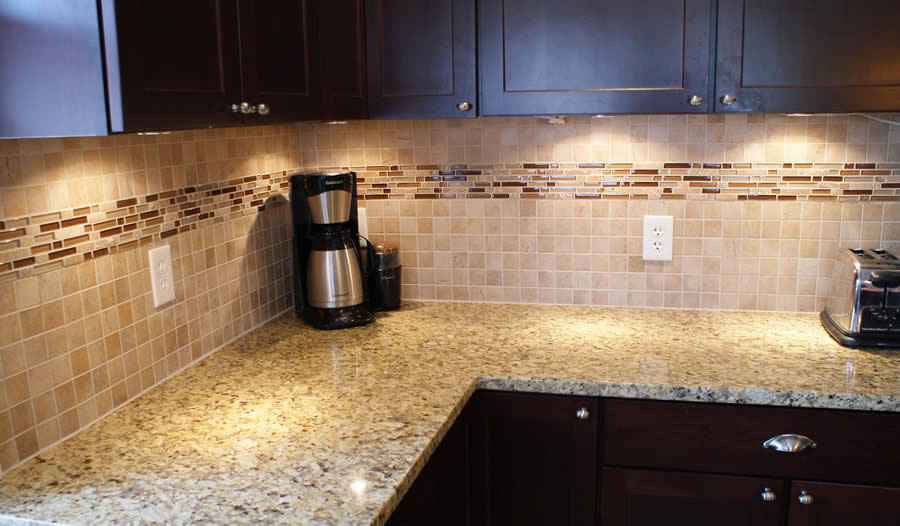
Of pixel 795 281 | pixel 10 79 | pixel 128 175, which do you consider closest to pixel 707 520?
pixel 795 281

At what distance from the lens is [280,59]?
5.52 ft

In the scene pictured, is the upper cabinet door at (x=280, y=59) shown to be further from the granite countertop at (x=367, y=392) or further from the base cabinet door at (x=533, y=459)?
the base cabinet door at (x=533, y=459)

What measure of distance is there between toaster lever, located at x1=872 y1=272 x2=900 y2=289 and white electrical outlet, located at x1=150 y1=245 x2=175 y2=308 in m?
1.61

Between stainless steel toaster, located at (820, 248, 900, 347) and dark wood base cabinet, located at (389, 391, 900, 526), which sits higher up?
stainless steel toaster, located at (820, 248, 900, 347)

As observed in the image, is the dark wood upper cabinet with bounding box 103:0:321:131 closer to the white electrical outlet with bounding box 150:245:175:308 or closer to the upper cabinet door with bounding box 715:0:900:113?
the white electrical outlet with bounding box 150:245:175:308

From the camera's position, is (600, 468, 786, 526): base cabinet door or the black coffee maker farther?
the black coffee maker

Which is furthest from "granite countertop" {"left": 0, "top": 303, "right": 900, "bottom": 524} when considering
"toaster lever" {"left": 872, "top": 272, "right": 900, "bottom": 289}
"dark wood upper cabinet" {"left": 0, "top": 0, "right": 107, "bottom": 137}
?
"dark wood upper cabinet" {"left": 0, "top": 0, "right": 107, "bottom": 137}

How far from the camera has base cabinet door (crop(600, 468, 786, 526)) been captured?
1741 millimetres

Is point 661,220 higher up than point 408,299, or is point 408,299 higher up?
point 661,220

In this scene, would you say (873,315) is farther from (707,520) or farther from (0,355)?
(0,355)

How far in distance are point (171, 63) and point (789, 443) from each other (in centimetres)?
143

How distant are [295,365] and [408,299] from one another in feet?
2.13

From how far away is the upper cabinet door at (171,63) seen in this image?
1.15 metres

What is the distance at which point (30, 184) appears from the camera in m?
1.37
